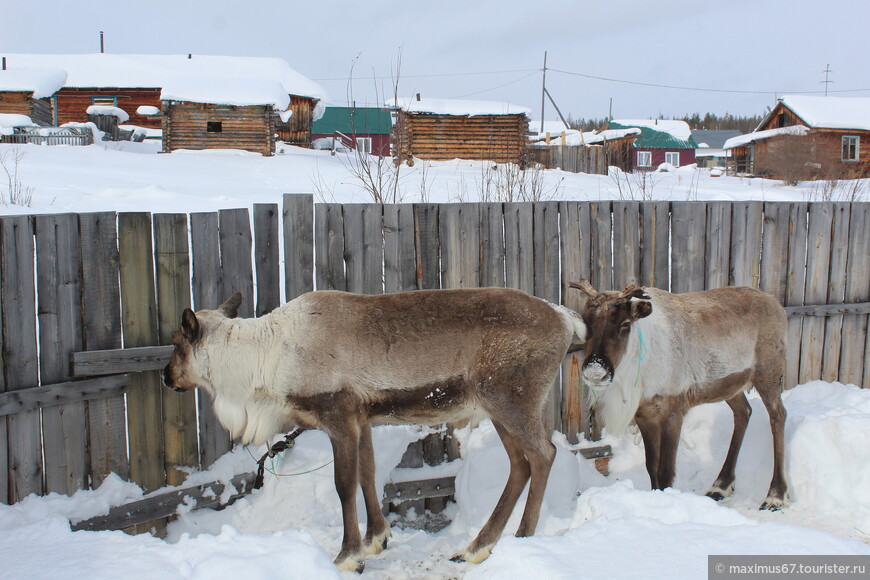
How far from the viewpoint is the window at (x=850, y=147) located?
1420 inches

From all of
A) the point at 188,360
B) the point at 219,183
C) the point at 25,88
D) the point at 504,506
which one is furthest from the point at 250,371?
the point at 25,88

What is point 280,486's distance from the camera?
443 cm

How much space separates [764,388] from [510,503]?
2.17 metres

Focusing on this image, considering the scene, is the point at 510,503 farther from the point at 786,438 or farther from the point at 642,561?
the point at 786,438

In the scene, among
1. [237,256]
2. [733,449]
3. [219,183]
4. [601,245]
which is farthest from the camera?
[219,183]

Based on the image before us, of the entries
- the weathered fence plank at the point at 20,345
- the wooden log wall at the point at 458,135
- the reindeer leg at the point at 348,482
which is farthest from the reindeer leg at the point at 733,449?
the wooden log wall at the point at 458,135

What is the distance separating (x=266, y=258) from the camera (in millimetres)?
4582

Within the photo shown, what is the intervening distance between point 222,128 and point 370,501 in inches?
1008

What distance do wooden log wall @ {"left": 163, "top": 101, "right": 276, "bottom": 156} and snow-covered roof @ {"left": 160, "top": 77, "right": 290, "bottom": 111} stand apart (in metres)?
0.28

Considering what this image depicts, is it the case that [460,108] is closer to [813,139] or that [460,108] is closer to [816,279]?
[813,139]

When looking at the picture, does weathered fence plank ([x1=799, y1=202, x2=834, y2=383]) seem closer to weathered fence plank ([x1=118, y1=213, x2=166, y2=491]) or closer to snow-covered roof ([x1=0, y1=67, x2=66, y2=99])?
weathered fence plank ([x1=118, y1=213, x2=166, y2=491])

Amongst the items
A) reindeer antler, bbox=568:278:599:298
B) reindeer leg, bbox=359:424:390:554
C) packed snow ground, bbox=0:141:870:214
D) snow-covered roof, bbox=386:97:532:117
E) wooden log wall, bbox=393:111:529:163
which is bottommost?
reindeer leg, bbox=359:424:390:554

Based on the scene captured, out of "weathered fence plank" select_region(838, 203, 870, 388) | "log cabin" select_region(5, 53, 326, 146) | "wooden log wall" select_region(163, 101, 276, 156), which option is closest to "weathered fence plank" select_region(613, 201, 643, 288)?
"weathered fence plank" select_region(838, 203, 870, 388)

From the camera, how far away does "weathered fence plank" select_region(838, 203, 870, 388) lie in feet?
20.2
